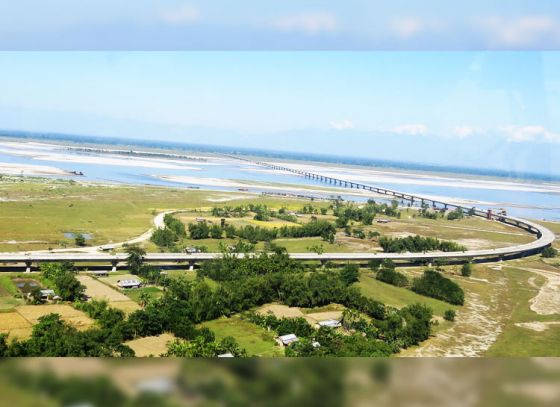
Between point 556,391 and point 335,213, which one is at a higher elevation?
point 556,391

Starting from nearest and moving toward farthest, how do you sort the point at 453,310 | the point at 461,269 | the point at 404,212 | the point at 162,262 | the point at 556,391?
the point at 556,391 → the point at 453,310 → the point at 162,262 → the point at 461,269 → the point at 404,212

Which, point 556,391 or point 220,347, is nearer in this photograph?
point 556,391

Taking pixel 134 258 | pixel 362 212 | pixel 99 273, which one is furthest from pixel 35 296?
pixel 362 212

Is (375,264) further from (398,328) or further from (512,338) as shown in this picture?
(512,338)

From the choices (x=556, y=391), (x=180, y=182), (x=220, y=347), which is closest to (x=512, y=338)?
(x=220, y=347)

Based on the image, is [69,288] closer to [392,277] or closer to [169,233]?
[169,233]

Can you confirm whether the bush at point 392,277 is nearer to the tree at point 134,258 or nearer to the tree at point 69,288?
the tree at point 134,258
